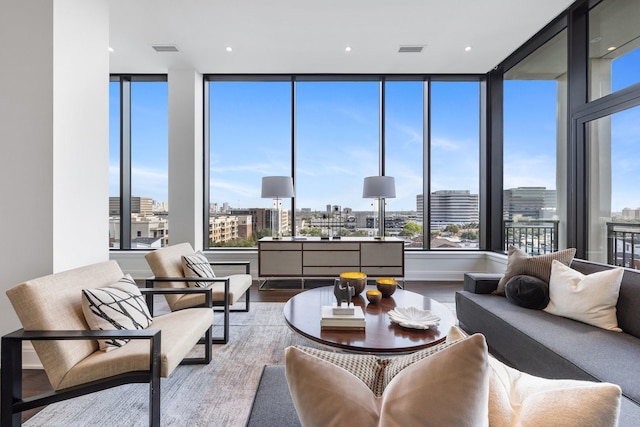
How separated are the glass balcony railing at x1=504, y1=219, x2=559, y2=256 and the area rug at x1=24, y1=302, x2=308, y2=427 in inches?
126

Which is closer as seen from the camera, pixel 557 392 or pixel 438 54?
pixel 557 392

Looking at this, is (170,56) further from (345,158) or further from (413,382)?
(413,382)

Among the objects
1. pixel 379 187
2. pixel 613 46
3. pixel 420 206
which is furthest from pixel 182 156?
pixel 613 46

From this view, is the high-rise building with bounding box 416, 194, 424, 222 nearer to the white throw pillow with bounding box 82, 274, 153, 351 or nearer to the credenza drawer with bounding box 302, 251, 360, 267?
the credenza drawer with bounding box 302, 251, 360, 267

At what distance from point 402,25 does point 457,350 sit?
12.3 ft

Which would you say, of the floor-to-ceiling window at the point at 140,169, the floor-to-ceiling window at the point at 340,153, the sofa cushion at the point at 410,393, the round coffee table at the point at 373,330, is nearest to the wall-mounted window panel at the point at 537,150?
the floor-to-ceiling window at the point at 340,153

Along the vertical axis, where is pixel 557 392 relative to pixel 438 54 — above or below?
below

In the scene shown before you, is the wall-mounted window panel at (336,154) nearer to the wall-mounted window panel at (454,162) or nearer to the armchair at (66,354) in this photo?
the wall-mounted window panel at (454,162)

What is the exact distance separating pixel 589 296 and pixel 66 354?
3013 mm

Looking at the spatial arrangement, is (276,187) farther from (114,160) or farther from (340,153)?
(114,160)

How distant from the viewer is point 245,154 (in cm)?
490

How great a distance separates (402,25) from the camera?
3445mm

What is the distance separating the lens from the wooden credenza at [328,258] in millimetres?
4324

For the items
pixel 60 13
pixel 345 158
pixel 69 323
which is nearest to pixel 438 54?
pixel 345 158
